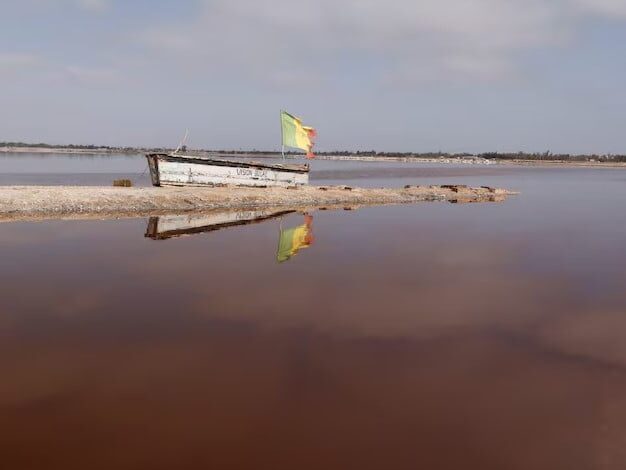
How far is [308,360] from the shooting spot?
866 cm

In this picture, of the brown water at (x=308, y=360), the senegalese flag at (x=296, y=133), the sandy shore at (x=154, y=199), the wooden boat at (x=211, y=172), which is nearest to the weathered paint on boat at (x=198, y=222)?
the sandy shore at (x=154, y=199)

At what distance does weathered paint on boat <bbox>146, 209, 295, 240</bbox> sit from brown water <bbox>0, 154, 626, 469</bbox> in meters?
4.34

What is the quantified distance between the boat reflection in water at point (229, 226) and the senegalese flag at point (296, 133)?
31.4 ft

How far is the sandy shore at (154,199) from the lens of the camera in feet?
84.1

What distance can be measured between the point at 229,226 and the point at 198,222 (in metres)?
1.85

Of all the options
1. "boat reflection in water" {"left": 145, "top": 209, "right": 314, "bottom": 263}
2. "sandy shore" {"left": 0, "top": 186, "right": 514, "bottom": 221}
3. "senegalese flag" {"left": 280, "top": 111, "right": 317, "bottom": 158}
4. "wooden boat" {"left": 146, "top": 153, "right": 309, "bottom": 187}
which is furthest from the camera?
"senegalese flag" {"left": 280, "top": 111, "right": 317, "bottom": 158}

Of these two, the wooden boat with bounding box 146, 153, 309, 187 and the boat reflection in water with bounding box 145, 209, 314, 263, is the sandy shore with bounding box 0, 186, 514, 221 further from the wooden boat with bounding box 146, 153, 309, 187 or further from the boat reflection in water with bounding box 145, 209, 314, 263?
the boat reflection in water with bounding box 145, 209, 314, 263

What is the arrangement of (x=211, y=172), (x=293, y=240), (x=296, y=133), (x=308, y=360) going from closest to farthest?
(x=308, y=360)
(x=293, y=240)
(x=211, y=172)
(x=296, y=133)

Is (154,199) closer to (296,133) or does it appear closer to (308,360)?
(296,133)

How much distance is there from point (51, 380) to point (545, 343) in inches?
356

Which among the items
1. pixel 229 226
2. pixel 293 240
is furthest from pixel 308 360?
pixel 229 226

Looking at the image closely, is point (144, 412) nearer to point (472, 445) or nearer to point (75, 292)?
point (472, 445)

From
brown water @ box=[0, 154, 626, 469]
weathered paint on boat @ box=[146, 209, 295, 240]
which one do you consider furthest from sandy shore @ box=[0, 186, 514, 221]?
brown water @ box=[0, 154, 626, 469]

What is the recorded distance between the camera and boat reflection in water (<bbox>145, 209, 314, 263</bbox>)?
1983cm
